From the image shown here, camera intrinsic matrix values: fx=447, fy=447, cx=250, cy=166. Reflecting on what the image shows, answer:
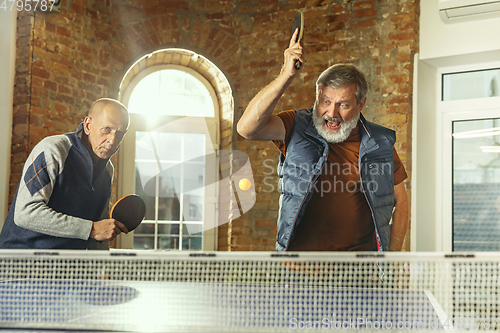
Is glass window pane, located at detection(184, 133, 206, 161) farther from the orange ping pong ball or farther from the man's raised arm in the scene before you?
the man's raised arm

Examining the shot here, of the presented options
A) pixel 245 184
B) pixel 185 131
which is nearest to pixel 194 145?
pixel 185 131

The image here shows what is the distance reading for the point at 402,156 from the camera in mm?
3678

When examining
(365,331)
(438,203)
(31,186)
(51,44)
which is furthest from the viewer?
(438,203)

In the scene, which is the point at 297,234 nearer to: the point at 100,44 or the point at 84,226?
the point at 84,226

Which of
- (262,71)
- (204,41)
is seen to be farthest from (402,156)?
(204,41)

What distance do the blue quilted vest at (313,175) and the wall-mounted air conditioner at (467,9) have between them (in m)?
1.75

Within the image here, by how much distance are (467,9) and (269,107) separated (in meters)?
2.37

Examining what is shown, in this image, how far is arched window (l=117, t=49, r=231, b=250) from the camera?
171 inches

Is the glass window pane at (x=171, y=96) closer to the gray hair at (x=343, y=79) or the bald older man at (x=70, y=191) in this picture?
the bald older man at (x=70, y=191)

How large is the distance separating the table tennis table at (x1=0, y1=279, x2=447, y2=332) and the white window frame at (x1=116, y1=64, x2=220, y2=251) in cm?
277

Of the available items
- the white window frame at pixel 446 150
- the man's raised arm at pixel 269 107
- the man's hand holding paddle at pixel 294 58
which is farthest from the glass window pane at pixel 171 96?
the man's hand holding paddle at pixel 294 58

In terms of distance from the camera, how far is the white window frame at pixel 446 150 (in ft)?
12.5

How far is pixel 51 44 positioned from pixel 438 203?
3.50 meters

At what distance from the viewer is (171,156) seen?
441cm
